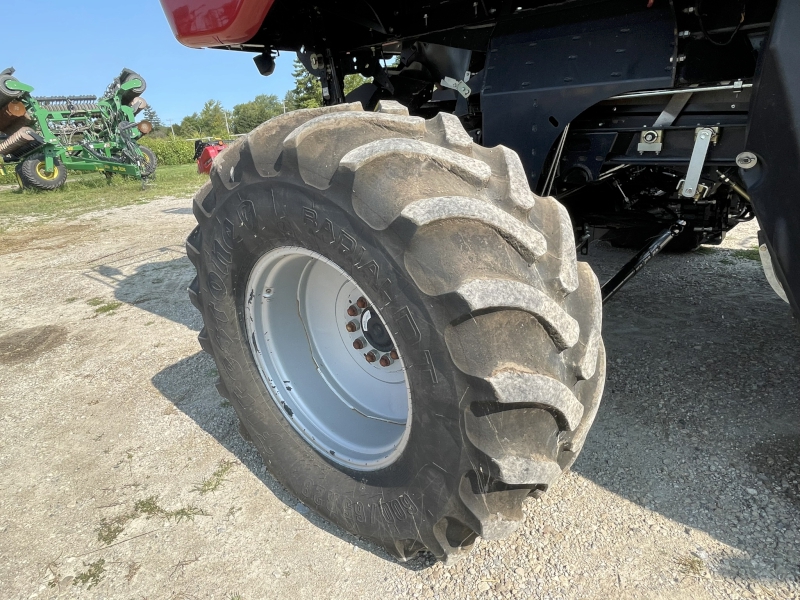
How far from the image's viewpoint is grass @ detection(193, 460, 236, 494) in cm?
222

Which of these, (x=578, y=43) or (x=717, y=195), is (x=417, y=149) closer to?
(x=578, y=43)

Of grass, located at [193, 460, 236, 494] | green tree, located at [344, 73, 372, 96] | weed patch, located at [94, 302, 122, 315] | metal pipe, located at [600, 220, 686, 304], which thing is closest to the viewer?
grass, located at [193, 460, 236, 494]

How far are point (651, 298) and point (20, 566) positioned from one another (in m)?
3.60

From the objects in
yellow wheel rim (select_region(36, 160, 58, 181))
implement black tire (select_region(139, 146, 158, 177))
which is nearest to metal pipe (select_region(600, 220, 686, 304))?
implement black tire (select_region(139, 146, 158, 177))

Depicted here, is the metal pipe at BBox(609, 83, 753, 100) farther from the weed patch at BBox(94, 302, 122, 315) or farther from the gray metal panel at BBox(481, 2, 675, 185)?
the weed patch at BBox(94, 302, 122, 315)

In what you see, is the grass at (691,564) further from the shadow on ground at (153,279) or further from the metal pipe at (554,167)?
the shadow on ground at (153,279)

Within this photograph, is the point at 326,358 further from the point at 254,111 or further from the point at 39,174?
the point at 254,111

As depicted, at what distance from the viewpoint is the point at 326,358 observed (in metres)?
2.16

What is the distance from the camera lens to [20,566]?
192cm

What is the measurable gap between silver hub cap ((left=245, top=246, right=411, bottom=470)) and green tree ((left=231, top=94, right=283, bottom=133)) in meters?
83.9

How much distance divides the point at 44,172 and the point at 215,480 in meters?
16.5

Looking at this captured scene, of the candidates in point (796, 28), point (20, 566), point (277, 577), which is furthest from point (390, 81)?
point (20, 566)

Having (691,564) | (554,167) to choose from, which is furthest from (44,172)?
(691,564)

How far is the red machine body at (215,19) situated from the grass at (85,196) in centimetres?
991
